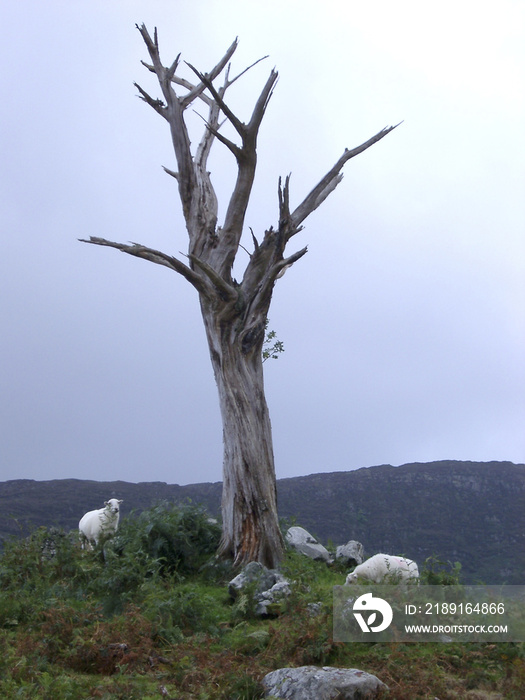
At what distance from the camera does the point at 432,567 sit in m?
8.99

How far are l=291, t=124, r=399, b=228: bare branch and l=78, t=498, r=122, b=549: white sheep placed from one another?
619 cm

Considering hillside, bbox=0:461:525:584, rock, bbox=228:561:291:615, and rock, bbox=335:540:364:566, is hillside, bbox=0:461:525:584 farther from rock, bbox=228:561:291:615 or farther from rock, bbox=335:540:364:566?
rock, bbox=228:561:291:615

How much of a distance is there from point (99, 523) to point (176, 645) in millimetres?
5278

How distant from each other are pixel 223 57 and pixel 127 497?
12.0 m

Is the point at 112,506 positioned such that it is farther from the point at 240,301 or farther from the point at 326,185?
the point at 326,185

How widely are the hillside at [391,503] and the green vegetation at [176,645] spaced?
7250 mm

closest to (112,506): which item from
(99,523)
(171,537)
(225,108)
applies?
(99,523)

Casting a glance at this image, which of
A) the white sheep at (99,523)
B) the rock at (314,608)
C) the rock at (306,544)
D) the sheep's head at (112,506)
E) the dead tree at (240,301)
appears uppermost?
the dead tree at (240,301)

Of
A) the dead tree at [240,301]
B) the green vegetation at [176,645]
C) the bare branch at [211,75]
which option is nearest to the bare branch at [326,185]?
the dead tree at [240,301]

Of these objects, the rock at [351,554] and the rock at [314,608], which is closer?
the rock at [314,608]

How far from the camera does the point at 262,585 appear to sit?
30.3ft

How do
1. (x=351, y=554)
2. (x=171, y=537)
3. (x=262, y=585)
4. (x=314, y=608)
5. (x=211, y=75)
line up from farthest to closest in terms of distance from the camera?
(x=211, y=75)
(x=351, y=554)
(x=171, y=537)
(x=262, y=585)
(x=314, y=608)

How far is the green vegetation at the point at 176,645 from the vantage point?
19.8 ft

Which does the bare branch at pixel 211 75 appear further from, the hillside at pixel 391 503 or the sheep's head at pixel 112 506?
the hillside at pixel 391 503
